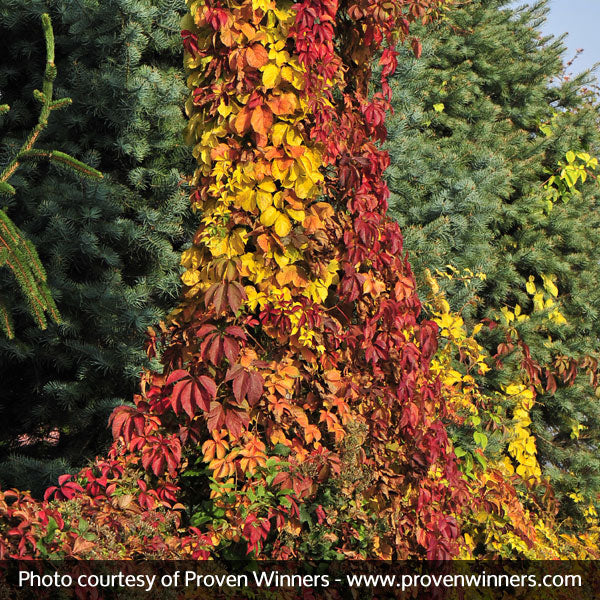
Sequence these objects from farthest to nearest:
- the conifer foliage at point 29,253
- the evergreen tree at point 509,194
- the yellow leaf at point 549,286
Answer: the yellow leaf at point 549,286 → the evergreen tree at point 509,194 → the conifer foliage at point 29,253

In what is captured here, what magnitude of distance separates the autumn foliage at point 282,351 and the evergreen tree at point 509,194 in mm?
1221

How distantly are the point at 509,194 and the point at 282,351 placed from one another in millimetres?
2579

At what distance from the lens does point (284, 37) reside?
2293 mm

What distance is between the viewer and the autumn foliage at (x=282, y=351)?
2170 mm

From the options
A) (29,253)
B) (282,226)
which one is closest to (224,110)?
(282,226)

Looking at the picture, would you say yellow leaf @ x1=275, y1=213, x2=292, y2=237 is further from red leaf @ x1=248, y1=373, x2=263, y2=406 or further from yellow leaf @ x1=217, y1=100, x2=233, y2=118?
red leaf @ x1=248, y1=373, x2=263, y2=406

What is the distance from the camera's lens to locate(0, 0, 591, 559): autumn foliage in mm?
2170

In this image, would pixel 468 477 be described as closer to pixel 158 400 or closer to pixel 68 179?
pixel 158 400

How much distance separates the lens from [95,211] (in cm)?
306

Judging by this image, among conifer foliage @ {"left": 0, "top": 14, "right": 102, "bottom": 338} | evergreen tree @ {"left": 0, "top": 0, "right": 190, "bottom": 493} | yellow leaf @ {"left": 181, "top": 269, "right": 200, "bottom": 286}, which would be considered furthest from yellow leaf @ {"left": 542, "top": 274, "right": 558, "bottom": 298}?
conifer foliage @ {"left": 0, "top": 14, "right": 102, "bottom": 338}

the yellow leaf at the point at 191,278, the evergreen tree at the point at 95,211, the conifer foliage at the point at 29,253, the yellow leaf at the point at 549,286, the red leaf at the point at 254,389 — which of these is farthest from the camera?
the yellow leaf at the point at 549,286

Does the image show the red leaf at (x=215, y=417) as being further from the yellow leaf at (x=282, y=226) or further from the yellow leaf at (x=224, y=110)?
Result: the yellow leaf at (x=224, y=110)

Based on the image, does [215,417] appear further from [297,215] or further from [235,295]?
[297,215]

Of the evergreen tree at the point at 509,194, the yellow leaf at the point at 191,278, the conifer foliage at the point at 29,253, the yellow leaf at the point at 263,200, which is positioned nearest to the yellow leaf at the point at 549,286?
the evergreen tree at the point at 509,194
